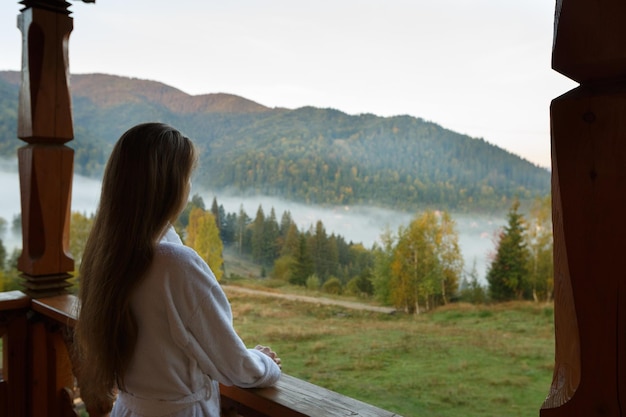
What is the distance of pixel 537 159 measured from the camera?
219 inches

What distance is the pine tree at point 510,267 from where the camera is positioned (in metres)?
4.95

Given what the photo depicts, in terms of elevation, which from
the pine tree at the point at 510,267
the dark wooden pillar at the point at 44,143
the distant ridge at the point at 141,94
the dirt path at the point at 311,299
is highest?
the distant ridge at the point at 141,94

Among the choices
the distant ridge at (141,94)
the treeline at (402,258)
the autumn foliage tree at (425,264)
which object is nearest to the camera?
the treeline at (402,258)

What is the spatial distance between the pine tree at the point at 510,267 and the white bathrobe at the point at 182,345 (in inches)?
175

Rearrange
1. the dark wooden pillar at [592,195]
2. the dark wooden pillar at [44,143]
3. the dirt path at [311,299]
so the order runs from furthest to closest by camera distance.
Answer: the dirt path at [311,299] → the dark wooden pillar at [44,143] → the dark wooden pillar at [592,195]

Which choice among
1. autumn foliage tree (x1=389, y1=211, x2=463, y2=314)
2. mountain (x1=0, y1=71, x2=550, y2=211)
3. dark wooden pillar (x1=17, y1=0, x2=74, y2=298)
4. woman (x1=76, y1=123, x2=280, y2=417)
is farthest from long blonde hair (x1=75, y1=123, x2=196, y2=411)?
mountain (x1=0, y1=71, x2=550, y2=211)

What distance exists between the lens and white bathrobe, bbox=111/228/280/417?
901 mm

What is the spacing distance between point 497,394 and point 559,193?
4.83 m

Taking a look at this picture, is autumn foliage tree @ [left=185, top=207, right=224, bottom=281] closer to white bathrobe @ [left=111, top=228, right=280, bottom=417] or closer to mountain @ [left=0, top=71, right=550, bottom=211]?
mountain @ [left=0, top=71, right=550, bottom=211]

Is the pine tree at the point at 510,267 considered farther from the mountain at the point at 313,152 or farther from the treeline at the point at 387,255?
the mountain at the point at 313,152

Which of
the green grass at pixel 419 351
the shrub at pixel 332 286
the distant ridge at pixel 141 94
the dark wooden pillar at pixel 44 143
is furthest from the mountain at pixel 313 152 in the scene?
the dark wooden pillar at pixel 44 143

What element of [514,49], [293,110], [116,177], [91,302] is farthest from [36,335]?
[514,49]

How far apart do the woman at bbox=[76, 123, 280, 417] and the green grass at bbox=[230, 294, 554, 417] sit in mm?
4202

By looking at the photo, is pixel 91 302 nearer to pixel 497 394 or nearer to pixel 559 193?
pixel 559 193
